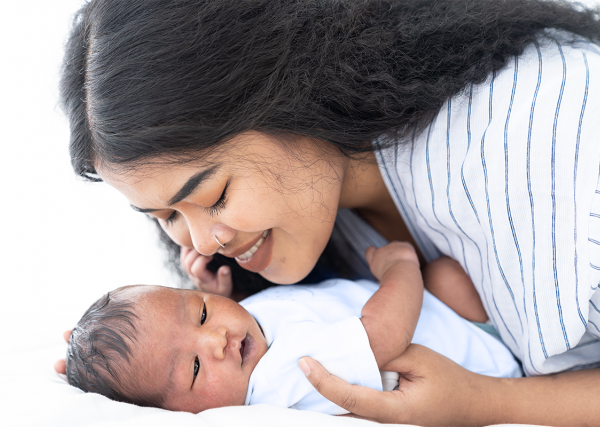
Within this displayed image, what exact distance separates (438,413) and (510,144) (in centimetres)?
59

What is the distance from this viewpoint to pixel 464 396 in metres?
1.01

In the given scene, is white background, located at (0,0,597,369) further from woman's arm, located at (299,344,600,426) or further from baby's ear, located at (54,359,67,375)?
woman's arm, located at (299,344,600,426)

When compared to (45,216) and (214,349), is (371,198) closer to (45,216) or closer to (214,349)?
(214,349)

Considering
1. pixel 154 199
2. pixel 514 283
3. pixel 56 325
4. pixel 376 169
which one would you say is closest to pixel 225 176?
pixel 154 199

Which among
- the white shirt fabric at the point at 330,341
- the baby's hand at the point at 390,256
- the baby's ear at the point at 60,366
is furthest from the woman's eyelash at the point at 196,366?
the baby's hand at the point at 390,256

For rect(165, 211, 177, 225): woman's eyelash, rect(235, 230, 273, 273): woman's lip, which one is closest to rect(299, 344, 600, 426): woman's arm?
rect(235, 230, 273, 273): woman's lip

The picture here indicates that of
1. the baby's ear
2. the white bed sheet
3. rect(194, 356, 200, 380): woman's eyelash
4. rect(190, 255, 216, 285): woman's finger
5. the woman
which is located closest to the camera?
the white bed sheet

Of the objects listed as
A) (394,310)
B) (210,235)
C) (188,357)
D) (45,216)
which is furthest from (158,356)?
(45,216)

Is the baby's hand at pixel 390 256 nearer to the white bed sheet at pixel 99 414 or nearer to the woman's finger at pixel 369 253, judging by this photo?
the woman's finger at pixel 369 253

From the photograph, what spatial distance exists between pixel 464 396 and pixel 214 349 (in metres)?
0.56

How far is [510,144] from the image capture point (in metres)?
0.94

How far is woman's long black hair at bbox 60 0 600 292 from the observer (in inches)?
36.8

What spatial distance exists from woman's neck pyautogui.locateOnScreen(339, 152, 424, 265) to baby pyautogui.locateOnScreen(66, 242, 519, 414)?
0.35 m

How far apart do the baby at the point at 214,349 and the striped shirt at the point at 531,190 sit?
23 cm
